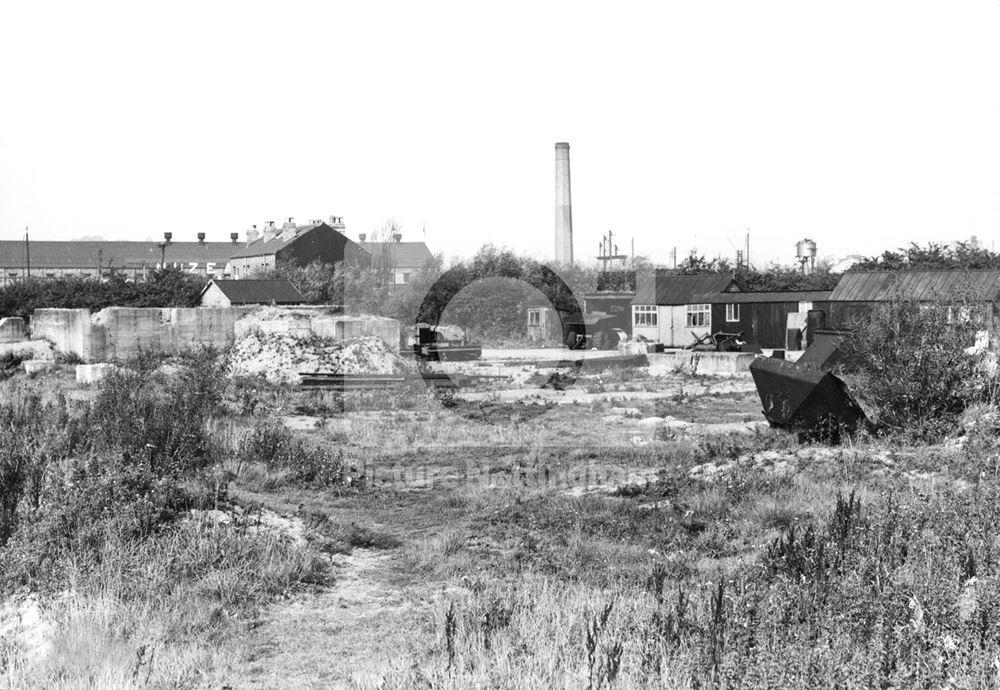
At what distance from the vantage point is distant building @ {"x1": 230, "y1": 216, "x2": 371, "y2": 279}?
59781mm

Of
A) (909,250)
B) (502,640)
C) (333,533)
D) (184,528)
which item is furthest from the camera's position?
(909,250)

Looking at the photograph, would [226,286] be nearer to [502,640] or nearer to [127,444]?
[127,444]

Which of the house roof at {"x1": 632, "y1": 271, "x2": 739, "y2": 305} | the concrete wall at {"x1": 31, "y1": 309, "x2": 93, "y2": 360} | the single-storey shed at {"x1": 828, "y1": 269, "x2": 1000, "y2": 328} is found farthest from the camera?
the house roof at {"x1": 632, "y1": 271, "x2": 739, "y2": 305}

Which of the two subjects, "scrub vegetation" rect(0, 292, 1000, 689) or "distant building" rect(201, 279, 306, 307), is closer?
"scrub vegetation" rect(0, 292, 1000, 689)

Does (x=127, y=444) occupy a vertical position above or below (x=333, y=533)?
above

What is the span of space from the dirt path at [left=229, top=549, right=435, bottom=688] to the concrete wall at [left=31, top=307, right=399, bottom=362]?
1994 centimetres

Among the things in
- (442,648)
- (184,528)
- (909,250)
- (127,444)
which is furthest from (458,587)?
(909,250)

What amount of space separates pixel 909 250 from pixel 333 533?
1875 inches

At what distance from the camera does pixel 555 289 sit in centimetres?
4641

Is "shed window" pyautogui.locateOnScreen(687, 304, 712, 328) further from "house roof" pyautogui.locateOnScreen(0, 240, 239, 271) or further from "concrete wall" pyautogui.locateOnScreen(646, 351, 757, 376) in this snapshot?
"house roof" pyautogui.locateOnScreen(0, 240, 239, 271)

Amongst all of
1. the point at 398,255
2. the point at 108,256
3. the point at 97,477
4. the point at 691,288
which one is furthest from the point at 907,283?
the point at 108,256

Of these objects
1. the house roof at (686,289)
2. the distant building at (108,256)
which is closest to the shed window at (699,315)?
the house roof at (686,289)

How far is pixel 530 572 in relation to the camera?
6977mm

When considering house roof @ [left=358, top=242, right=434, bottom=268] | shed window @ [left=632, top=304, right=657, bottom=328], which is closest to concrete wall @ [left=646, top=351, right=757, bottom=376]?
shed window @ [left=632, top=304, right=657, bottom=328]
